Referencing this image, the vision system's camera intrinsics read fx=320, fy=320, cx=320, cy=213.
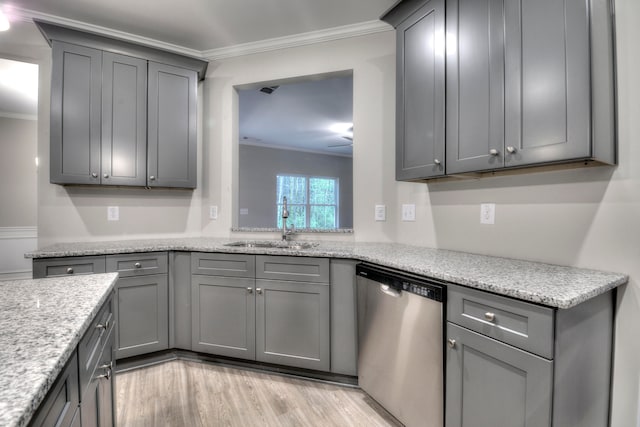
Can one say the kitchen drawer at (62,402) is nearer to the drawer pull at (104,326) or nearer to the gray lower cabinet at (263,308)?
the drawer pull at (104,326)

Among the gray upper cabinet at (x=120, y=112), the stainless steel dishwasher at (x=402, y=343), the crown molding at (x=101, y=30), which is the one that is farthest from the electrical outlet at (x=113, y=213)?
the stainless steel dishwasher at (x=402, y=343)

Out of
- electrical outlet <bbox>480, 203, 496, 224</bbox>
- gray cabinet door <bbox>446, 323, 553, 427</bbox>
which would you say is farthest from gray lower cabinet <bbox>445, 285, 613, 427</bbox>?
electrical outlet <bbox>480, 203, 496, 224</bbox>

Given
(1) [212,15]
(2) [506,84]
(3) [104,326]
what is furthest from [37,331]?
(1) [212,15]

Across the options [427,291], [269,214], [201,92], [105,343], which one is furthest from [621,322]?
[269,214]

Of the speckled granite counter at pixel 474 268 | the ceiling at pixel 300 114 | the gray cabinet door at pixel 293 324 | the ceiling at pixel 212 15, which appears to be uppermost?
the ceiling at pixel 300 114

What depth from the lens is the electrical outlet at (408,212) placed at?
91.7 inches

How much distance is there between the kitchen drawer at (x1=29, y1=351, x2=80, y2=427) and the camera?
60 centimetres

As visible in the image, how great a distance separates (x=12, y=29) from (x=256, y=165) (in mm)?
4725

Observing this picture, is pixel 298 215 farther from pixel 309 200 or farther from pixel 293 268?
pixel 293 268

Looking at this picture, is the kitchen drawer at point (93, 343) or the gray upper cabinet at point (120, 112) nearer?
the kitchen drawer at point (93, 343)

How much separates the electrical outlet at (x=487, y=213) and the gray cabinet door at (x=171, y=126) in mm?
2235

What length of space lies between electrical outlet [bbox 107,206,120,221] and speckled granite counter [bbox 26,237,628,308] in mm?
322

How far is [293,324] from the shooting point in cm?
214

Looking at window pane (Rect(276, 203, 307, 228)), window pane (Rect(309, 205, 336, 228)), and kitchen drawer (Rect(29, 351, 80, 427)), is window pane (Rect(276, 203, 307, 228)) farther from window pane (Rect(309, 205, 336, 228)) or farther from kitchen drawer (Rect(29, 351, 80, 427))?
kitchen drawer (Rect(29, 351, 80, 427))
